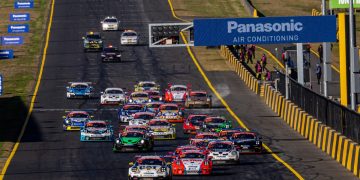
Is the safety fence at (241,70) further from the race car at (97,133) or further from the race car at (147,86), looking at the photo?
the race car at (97,133)

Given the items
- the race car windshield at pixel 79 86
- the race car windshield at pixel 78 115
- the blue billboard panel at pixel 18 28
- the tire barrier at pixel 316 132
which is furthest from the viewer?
the blue billboard panel at pixel 18 28

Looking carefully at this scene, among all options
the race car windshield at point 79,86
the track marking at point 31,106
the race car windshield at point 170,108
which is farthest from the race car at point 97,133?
the race car windshield at point 79,86

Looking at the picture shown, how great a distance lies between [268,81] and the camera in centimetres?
9619

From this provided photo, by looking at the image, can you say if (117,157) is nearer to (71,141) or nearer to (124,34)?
(71,141)

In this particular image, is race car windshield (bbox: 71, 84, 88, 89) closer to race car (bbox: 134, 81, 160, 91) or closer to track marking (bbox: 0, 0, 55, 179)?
track marking (bbox: 0, 0, 55, 179)

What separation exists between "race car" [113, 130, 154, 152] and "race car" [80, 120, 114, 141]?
4248 millimetres

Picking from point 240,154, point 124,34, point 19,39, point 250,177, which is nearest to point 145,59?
point 124,34

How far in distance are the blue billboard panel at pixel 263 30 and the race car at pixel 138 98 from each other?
70.3ft

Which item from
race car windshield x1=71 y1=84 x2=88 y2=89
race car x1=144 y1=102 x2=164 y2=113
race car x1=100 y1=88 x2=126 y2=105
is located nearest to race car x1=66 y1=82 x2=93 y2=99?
race car windshield x1=71 y1=84 x2=88 y2=89

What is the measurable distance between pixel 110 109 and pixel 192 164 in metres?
34.0

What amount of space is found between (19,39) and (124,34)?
10.6 metres

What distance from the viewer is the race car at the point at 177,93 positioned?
308 ft

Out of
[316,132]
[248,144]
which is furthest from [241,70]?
[248,144]

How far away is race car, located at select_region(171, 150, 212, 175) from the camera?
56656mm
